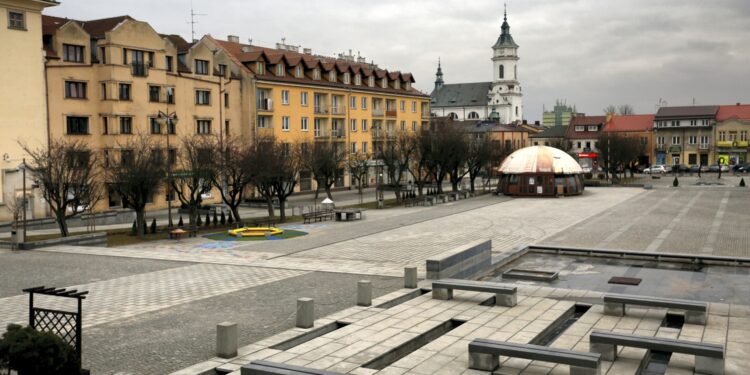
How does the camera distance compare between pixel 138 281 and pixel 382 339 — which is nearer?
pixel 382 339

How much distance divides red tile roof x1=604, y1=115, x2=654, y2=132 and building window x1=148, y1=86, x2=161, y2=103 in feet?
280

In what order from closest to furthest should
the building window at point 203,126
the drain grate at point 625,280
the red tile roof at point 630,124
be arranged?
the drain grate at point 625,280 < the building window at point 203,126 < the red tile roof at point 630,124

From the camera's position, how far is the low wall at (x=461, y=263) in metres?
20.7

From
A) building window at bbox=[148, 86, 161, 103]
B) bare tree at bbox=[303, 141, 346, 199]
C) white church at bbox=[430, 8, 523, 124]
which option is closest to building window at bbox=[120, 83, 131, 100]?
building window at bbox=[148, 86, 161, 103]

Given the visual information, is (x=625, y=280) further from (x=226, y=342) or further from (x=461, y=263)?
(x=226, y=342)

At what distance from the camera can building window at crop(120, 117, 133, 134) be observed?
165ft

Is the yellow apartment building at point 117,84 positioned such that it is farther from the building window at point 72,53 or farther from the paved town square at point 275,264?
the paved town square at point 275,264

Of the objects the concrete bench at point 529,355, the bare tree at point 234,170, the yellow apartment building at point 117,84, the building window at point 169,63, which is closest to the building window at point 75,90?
the yellow apartment building at point 117,84

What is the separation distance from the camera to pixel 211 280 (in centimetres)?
2262

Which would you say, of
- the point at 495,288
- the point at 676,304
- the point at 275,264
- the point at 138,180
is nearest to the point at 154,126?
the point at 138,180

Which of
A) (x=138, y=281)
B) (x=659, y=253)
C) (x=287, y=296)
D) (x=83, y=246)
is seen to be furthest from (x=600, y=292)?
(x=83, y=246)

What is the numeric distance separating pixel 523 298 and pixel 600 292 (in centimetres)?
268

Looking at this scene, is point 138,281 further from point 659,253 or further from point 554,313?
point 659,253

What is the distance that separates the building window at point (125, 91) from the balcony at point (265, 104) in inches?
592
